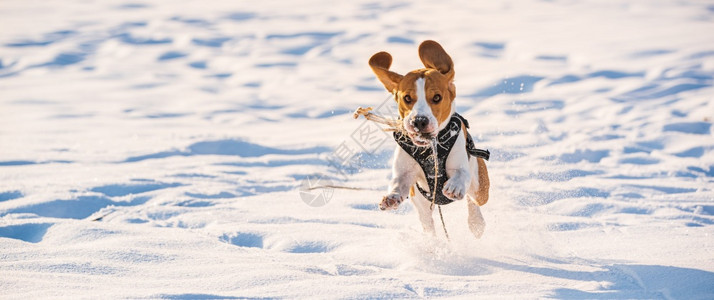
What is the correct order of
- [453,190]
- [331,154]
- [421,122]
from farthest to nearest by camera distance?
[331,154]
[453,190]
[421,122]

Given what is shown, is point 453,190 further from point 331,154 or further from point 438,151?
point 331,154

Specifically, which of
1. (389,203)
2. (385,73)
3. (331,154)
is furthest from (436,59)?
(331,154)

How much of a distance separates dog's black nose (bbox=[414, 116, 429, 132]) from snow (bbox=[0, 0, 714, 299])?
65cm

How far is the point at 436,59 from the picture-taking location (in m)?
3.36

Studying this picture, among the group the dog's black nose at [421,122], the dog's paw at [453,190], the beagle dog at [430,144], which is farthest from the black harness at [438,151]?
the dog's black nose at [421,122]

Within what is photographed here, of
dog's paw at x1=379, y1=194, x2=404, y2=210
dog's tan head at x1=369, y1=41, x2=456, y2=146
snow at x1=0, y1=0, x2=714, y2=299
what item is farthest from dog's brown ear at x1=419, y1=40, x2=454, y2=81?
snow at x1=0, y1=0, x2=714, y2=299

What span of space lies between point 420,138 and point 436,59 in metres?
0.47

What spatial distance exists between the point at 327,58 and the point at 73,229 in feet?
23.5

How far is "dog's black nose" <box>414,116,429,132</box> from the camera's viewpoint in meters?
3.04

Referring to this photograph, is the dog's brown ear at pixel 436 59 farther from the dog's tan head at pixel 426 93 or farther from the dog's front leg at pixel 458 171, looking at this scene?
the dog's front leg at pixel 458 171

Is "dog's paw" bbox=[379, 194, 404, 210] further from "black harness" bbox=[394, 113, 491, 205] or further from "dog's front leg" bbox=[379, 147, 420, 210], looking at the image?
"black harness" bbox=[394, 113, 491, 205]

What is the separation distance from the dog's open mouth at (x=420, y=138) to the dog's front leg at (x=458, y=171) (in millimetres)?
226

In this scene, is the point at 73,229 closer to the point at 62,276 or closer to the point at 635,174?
the point at 62,276

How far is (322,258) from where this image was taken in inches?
136
